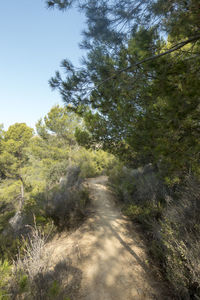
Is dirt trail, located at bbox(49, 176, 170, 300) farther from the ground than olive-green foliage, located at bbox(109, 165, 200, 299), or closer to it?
closer to it

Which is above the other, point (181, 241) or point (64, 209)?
point (181, 241)

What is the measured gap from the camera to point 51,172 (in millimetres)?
13875

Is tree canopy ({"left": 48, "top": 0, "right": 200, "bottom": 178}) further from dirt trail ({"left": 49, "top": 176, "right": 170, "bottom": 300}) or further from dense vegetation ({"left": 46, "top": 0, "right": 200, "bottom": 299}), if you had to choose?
dirt trail ({"left": 49, "top": 176, "right": 170, "bottom": 300})

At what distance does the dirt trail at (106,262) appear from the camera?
2.54 metres

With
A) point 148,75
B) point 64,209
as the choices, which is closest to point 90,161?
point 64,209

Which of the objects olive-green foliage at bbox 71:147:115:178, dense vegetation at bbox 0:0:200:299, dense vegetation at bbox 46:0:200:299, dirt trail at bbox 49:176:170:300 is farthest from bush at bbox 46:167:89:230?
olive-green foliage at bbox 71:147:115:178

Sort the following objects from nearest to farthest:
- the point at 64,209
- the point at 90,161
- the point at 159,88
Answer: the point at 159,88, the point at 64,209, the point at 90,161

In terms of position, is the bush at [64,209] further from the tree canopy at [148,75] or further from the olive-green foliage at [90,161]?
the olive-green foliage at [90,161]

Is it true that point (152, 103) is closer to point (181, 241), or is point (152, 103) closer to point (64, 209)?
point (181, 241)

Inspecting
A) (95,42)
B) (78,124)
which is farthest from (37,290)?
(78,124)

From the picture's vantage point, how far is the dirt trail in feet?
8.35

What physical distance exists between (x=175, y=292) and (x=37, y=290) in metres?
2.10

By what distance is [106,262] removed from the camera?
332cm

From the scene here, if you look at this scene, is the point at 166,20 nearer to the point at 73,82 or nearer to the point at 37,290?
the point at 73,82
